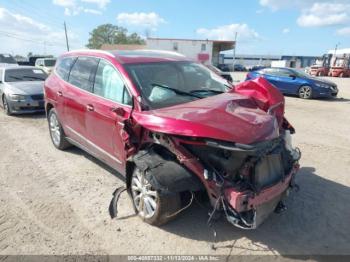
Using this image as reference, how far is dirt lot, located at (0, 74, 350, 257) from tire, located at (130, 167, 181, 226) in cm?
14

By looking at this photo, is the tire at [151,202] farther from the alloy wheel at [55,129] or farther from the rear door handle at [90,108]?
the alloy wheel at [55,129]

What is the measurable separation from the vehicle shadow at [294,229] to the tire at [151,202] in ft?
0.74

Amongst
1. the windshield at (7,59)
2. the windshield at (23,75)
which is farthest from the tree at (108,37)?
the windshield at (23,75)

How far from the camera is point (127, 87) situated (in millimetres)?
3770

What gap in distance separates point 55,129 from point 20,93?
13.1ft

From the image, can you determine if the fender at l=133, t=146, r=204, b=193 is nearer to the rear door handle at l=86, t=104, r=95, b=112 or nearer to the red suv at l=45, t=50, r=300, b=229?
the red suv at l=45, t=50, r=300, b=229

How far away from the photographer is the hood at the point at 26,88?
927cm

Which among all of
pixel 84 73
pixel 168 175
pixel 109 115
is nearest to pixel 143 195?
pixel 168 175

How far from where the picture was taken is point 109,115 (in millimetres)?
3945

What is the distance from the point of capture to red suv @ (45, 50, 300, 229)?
298 centimetres

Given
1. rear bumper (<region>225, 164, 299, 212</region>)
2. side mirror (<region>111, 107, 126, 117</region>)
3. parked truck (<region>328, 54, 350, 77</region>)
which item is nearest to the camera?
rear bumper (<region>225, 164, 299, 212</region>)

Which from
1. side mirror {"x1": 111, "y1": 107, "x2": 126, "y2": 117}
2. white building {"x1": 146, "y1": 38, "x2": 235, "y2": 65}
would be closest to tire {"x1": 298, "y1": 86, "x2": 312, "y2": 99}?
side mirror {"x1": 111, "y1": 107, "x2": 126, "y2": 117}

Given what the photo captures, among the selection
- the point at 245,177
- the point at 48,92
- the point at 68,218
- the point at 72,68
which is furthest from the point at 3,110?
the point at 245,177

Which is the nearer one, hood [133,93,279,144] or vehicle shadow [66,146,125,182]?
hood [133,93,279,144]
